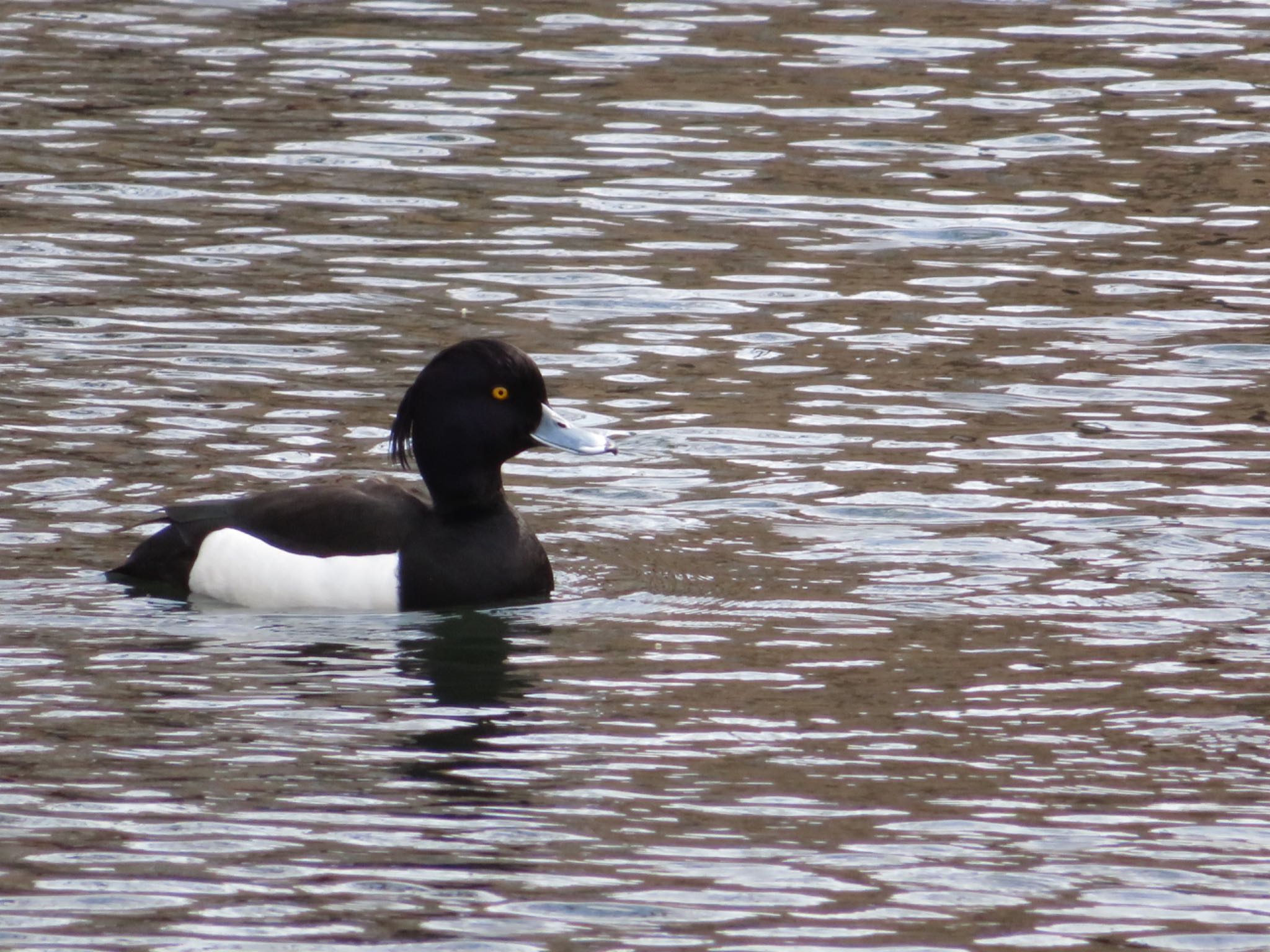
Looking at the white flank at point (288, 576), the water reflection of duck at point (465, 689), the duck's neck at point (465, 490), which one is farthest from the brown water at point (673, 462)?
the duck's neck at point (465, 490)

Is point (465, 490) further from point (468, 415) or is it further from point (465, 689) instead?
point (465, 689)

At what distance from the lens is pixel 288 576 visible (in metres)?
9.00

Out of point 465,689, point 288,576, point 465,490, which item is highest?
point 465,490

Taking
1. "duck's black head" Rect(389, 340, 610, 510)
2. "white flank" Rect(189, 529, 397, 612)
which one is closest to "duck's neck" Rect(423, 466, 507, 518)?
"duck's black head" Rect(389, 340, 610, 510)

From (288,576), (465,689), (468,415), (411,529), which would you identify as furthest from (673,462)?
(465,689)

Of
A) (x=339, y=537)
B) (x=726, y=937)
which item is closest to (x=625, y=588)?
(x=339, y=537)

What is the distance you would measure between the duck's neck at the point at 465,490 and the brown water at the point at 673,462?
46 cm

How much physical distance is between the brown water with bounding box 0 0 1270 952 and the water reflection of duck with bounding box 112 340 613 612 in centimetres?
17

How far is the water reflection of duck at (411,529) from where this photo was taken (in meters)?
8.95

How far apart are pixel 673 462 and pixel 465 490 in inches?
62.6

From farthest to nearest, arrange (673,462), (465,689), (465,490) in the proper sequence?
(673,462) < (465,490) < (465,689)

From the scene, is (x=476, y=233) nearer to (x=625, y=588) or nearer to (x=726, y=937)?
(x=625, y=588)

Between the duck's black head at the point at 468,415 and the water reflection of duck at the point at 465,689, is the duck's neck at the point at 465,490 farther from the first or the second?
the water reflection of duck at the point at 465,689

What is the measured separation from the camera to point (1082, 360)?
11.8 m
